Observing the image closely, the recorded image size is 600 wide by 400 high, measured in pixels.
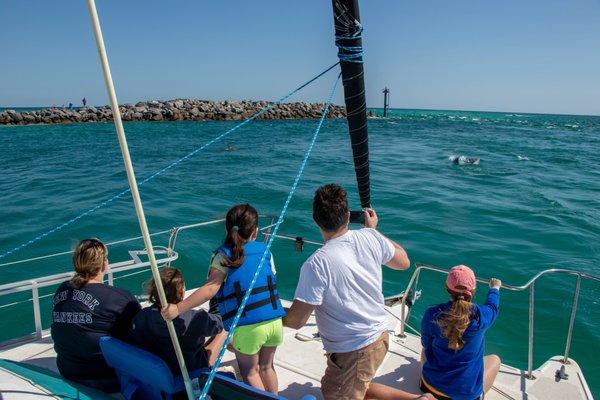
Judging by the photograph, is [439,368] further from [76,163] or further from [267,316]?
[76,163]

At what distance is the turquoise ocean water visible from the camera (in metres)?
8.05

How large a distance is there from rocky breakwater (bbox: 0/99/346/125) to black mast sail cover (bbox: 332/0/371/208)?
153 feet

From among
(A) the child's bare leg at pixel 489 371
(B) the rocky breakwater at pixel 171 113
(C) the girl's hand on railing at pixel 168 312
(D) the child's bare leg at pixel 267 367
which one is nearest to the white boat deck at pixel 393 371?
(A) the child's bare leg at pixel 489 371

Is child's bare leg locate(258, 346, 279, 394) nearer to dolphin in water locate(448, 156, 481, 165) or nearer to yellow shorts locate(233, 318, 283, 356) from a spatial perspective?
yellow shorts locate(233, 318, 283, 356)

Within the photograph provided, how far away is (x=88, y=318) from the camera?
282 cm

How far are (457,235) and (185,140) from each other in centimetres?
2790

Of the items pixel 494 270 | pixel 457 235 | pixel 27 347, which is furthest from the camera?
pixel 457 235

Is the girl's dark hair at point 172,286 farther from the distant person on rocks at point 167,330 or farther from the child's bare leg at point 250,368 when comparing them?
the child's bare leg at point 250,368

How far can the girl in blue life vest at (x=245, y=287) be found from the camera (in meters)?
2.75

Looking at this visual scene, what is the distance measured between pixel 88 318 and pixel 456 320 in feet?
7.63

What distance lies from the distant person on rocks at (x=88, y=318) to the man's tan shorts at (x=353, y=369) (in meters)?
1.40

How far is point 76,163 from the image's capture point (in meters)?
23.5

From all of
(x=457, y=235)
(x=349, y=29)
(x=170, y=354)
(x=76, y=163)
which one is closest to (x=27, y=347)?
(x=170, y=354)

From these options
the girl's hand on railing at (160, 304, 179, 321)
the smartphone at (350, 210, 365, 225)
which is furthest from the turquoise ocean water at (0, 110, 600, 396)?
the smartphone at (350, 210, 365, 225)
